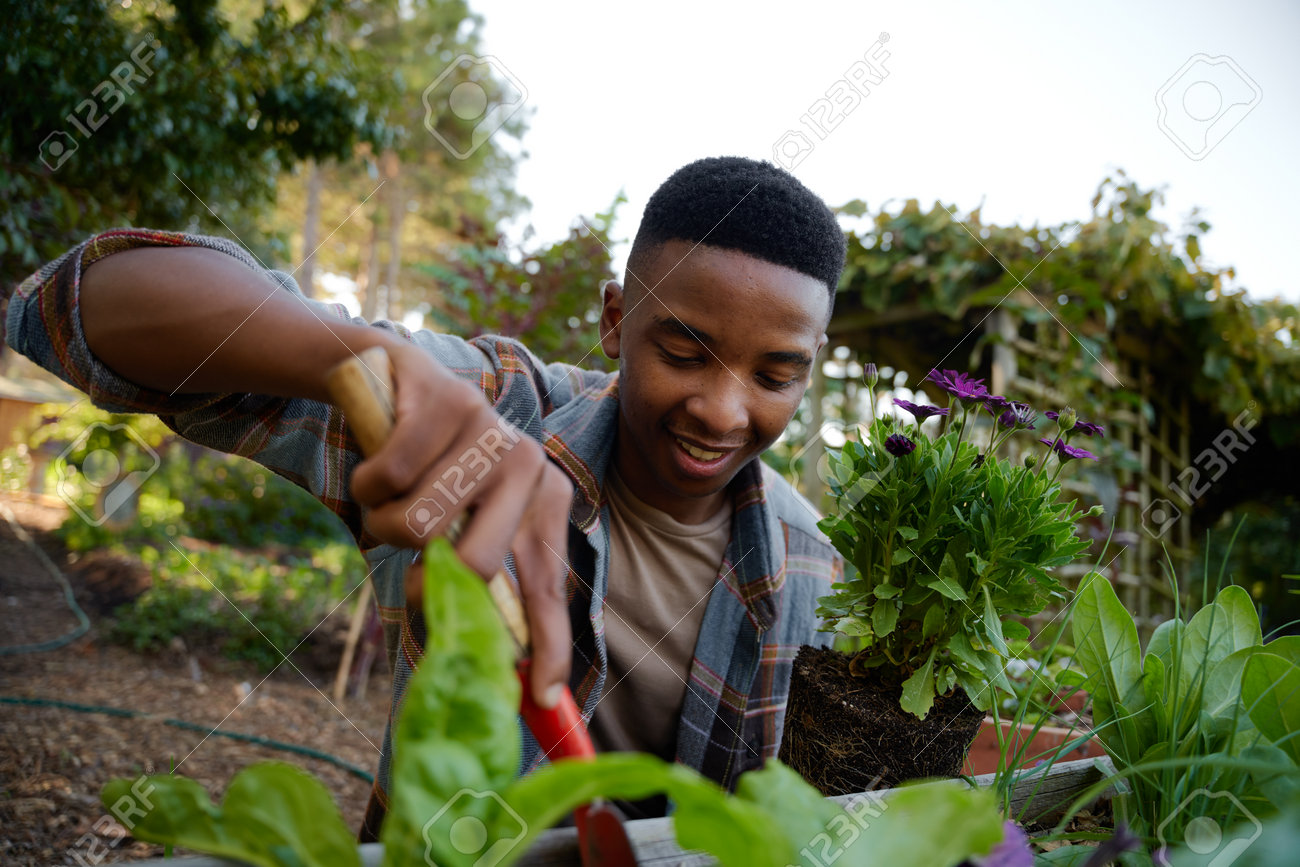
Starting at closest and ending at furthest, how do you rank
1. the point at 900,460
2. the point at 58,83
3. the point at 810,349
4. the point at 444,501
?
the point at 444,501
the point at 900,460
the point at 810,349
the point at 58,83

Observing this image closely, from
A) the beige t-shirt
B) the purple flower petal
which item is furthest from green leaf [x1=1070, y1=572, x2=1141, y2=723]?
the beige t-shirt

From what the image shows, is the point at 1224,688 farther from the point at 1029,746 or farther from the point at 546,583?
the point at 546,583

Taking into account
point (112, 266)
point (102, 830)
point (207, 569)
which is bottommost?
point (207, 569)

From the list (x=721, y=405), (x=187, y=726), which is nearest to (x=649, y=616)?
(x=721, y=405)

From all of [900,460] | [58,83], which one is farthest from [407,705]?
[58,83]

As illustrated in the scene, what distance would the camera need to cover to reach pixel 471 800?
437 millimetres

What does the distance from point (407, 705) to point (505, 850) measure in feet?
0.39

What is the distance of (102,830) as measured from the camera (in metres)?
2.45

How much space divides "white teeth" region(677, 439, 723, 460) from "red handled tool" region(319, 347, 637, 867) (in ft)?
2.87

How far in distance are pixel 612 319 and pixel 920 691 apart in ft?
3.45

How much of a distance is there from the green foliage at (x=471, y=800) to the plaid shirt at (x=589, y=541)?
82 cm

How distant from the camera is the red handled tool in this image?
54cm

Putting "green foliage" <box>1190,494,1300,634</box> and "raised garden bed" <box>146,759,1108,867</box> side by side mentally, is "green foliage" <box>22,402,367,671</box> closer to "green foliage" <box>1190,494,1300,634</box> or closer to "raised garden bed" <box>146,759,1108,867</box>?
"raised garden bed" <box>146,759,1108,867</box>

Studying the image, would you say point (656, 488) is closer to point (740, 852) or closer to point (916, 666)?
point (916, 666)
